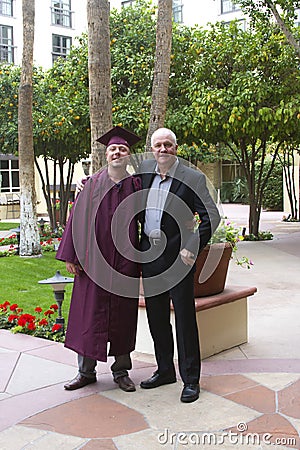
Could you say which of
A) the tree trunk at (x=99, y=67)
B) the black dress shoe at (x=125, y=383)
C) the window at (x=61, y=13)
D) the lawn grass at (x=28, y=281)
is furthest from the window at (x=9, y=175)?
the black dress shoe at (x=125, y=383)

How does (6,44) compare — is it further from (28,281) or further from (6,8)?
(28,281)

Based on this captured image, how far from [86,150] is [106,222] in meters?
12.1

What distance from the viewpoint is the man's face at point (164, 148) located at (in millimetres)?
4410

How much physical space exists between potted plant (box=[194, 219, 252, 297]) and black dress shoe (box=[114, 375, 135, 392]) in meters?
1.13

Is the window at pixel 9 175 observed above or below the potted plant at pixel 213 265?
above

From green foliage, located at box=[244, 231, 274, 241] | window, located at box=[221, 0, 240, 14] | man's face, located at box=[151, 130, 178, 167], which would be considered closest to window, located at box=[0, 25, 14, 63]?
window, located at box=[221, 0, 240, 14]

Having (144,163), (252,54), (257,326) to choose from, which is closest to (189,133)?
(252,54)

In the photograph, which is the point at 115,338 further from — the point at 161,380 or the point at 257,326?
the point at 257,326

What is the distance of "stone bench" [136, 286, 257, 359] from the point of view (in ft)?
17.3

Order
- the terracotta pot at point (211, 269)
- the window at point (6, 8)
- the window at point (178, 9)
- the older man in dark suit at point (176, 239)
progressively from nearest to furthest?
the older man in dark suit at point (176, 239) → the terracotta pot at point (211, 269) → the window at point (6, 8) → the window at point (178, 9)

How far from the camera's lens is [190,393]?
4.30 m

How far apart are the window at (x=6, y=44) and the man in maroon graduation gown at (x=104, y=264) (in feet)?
90.9

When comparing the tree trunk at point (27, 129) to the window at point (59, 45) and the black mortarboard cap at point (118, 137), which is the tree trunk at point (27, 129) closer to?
the black mortarboard cap at point (118, 137)

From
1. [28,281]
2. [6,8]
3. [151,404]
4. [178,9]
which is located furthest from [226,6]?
[151,404]
